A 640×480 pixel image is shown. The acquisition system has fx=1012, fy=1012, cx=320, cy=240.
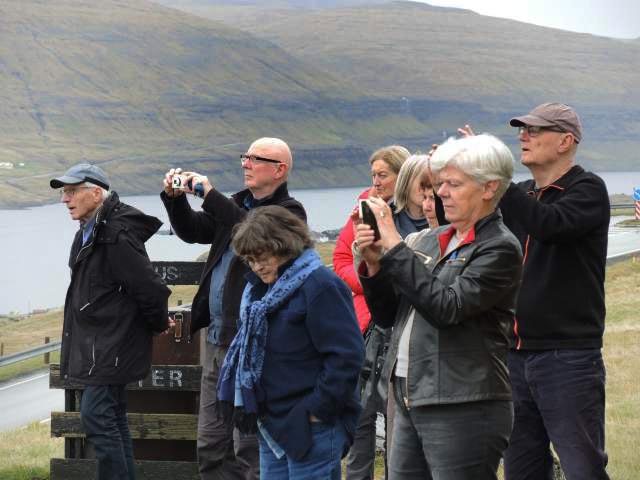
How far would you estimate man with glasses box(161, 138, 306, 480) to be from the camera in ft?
18.4

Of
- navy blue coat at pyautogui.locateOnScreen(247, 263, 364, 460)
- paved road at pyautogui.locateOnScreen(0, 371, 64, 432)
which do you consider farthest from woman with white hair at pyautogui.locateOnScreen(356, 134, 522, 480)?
paved road at pyautogui.locateOnScreen(0, 371, 64, 432)

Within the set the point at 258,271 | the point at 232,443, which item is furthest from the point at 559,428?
the point at 232,443

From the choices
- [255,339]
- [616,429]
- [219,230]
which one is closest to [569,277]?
[255,339]

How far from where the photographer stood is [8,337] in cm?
4419

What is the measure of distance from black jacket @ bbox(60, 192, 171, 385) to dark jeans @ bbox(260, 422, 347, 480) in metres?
2.10

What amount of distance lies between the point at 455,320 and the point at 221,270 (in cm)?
251

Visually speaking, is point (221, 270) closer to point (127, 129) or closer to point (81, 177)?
point (81, 177)

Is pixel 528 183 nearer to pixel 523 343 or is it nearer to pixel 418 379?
pixel 523 343

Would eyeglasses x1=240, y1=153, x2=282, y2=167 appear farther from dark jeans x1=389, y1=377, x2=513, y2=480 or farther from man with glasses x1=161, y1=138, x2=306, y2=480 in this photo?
dark jeans x1=389, y1=377, x2=513, y2=480

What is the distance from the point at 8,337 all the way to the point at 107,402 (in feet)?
132

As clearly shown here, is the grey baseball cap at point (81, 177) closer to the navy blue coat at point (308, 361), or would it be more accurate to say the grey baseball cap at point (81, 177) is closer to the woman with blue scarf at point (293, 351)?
the woman with blue scarf at point (293, 351)

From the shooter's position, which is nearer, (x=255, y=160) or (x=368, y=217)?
(x=368, y=217)

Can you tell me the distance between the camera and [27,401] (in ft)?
91.9

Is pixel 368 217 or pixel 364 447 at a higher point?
pixel 368 217
